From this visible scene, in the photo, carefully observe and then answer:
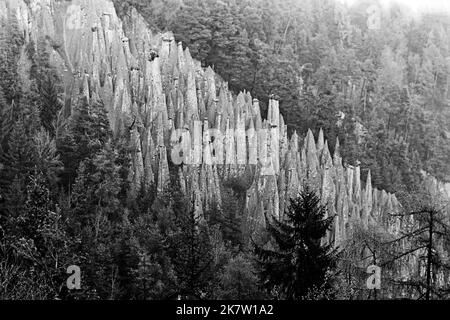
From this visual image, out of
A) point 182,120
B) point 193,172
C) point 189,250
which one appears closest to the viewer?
point 189,250

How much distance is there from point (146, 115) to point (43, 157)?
28.5 ft

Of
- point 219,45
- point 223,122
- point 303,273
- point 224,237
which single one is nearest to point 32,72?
point 223,122

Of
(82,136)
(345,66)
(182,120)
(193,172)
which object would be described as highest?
(345,66)

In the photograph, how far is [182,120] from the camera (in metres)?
37.1

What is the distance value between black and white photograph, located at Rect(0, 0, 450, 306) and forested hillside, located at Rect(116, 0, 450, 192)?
277 mm

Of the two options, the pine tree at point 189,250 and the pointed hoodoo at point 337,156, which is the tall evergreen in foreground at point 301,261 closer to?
the pine tree at point 189,250

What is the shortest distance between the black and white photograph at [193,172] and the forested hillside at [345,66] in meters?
0.28

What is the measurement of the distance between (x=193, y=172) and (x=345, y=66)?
123 feet

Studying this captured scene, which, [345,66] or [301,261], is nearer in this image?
[301,261]

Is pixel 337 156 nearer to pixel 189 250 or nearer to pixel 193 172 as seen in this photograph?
pixel 193 172

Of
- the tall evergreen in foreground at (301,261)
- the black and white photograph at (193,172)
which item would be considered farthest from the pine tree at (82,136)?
the tall evergreen in foreground at (301,261)

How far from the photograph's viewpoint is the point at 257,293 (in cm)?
2395

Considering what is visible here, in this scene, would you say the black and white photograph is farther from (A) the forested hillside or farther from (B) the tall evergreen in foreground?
(A) the forested hillside

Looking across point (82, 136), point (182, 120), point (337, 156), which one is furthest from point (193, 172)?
point (337, 156)
